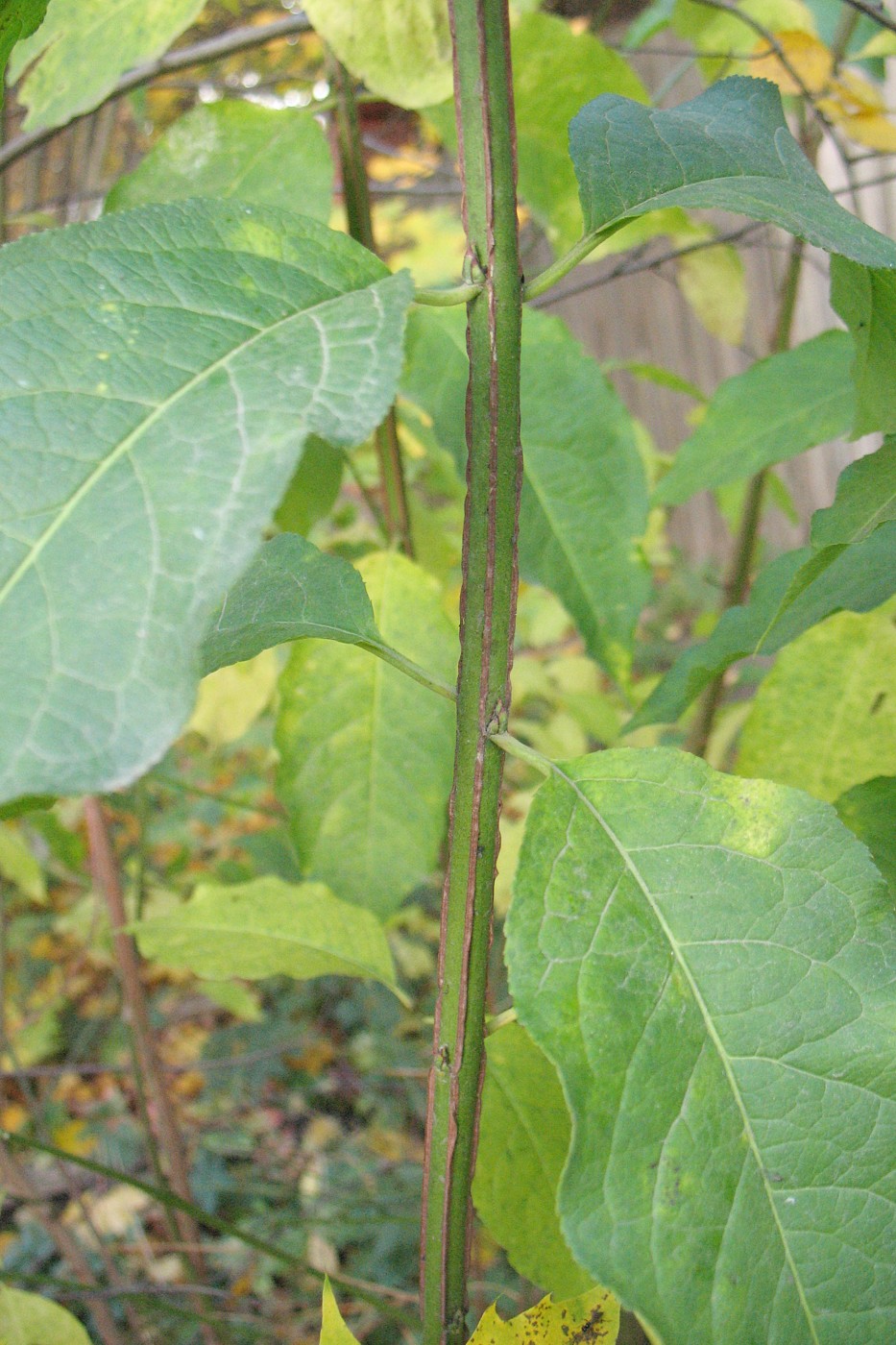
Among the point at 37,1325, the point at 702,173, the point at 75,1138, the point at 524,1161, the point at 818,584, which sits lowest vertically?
the point at 75,1138

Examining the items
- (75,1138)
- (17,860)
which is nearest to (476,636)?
(17,860)

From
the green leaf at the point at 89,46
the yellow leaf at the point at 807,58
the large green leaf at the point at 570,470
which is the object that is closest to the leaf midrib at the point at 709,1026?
the large green leaf at the point at 570,470

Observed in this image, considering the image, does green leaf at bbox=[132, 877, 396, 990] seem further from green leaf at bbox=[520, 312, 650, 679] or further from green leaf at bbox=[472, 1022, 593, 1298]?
green leaf at bbox=[520, 312, 650, 679]

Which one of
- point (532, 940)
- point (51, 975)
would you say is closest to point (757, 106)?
point (532, 940)

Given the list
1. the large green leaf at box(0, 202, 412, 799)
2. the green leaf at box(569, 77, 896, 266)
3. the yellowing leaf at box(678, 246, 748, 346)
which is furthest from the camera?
the yellowing leaf at box(678, 246, 748, 346)

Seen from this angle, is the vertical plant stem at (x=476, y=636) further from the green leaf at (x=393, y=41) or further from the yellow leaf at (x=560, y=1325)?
the green leaf at (x=393, y=41)

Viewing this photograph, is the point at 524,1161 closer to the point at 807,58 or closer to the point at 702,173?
the point at 702,173

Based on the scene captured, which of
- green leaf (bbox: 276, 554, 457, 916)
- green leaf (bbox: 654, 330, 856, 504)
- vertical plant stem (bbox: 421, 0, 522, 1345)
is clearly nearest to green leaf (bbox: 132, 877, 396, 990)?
green leaf (bbox: 276, 554, 457, 916)
